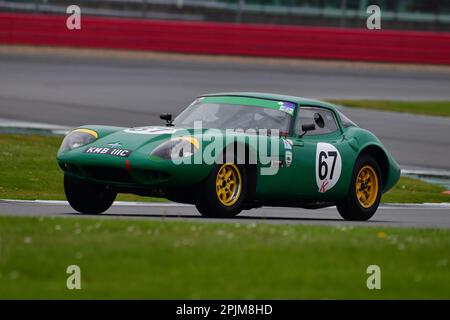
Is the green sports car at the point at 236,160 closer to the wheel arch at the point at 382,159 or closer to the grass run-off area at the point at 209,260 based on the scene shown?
the wheel arch at the point at 382,159

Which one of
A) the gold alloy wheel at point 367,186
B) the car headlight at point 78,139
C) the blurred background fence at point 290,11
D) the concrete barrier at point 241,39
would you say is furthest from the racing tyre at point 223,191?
the blurred background fence at point 290,11

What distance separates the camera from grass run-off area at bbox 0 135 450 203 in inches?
587

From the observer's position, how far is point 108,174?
443 inches

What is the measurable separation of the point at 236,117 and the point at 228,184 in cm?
101

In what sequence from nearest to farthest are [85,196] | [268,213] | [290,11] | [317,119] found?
[85,196] → [317,119] → [268,213] → [290,11]

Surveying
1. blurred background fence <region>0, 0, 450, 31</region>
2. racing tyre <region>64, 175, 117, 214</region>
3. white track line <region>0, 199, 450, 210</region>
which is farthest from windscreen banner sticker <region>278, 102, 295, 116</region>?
blurred background fence <region>0, 0, 450, 31</region>

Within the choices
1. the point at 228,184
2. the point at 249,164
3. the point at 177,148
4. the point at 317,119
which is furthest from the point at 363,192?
the point at 177,148

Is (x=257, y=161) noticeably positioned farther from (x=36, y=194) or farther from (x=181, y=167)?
(x=36, y=194)

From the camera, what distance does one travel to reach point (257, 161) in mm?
11617

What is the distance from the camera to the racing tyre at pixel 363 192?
12859 millimetres

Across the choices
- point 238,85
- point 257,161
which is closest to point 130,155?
point 257,161

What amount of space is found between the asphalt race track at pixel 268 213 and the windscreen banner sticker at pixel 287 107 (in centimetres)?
113

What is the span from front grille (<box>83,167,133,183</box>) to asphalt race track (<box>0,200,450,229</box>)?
14.5 inches

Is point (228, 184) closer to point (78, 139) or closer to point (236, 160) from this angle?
point (236, 160)
